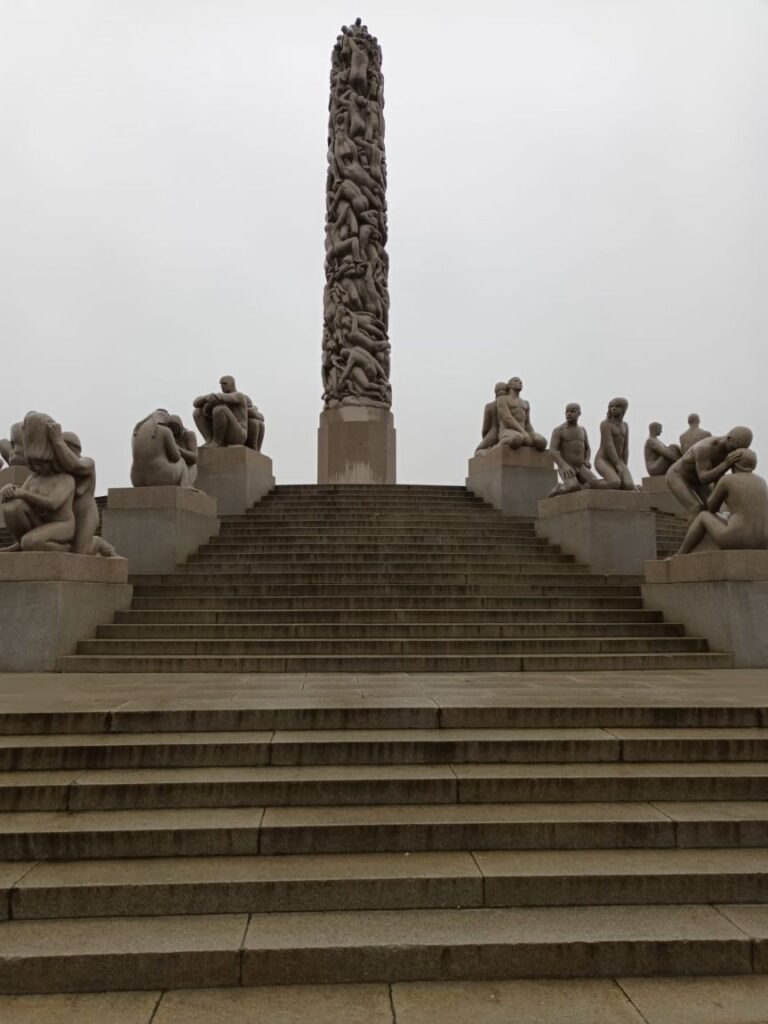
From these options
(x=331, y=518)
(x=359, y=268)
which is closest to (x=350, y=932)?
(x=331, y=518)

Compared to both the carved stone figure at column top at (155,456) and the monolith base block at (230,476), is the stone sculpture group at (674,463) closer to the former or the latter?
the monolith base block at (230,476)

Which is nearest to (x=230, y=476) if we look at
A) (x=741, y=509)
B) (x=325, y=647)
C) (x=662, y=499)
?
(x=325, y=647)

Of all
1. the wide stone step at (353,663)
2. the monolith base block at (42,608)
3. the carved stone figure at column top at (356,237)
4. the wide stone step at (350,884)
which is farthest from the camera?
the carved stone figure at column top at (356,237)

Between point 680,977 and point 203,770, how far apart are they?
2.93m

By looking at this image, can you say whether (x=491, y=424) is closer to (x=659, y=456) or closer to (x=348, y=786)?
(x=659, y=456)

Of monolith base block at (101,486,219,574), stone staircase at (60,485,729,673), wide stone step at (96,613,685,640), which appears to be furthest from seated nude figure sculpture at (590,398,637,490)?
monolith base block at (101,486,219,574)

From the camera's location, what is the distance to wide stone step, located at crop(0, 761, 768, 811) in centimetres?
439

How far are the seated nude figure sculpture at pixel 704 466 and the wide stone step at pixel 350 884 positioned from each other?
6625 millimetres

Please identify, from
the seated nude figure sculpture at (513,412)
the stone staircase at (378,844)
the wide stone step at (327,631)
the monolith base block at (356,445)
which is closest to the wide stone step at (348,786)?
the stone staircase at (378,844)

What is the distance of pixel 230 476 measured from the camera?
1504cm

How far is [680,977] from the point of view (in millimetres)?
3312

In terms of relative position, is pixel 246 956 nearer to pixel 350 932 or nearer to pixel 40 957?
pixel 350 932

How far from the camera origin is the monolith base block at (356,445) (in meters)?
21.9

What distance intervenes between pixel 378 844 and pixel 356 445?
60.0 feet
